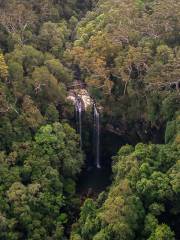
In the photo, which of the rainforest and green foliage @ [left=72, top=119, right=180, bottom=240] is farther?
the rainforest

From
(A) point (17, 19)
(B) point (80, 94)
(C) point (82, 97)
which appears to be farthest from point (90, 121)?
(A) point (17, 19)

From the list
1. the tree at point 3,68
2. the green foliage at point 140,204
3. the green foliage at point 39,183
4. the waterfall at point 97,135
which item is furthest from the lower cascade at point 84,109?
the green foliage at point 140,204

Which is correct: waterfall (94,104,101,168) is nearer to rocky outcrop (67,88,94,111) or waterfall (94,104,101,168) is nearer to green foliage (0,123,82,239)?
rocky outcrop (67,88,94,111)

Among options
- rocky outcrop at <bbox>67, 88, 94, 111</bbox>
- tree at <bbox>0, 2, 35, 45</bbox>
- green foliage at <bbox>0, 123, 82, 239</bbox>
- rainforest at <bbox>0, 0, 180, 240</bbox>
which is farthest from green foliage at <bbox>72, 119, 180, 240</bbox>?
tree at <bbox>0, 2, 35, 45</bbox>

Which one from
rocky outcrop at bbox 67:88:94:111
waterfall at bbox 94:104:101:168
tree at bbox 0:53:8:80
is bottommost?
waterfall at bbox 94:104:101:168

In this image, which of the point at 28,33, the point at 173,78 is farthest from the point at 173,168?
the point at 28,33

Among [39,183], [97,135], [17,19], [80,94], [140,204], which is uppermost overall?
[17,19]

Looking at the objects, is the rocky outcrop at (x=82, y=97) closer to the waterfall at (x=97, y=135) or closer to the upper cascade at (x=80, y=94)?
the upper cascade at (x=80, y=94)

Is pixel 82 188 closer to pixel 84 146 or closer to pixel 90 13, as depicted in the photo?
pixel 84 146

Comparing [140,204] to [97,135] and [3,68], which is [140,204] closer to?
[97,135]
